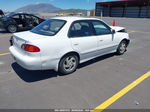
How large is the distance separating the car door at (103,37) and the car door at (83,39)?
213mm

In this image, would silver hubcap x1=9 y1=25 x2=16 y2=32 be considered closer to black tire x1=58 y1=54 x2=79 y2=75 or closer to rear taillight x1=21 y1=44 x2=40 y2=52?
rear taillight x1=21 y1=44 x2=40 y2=52

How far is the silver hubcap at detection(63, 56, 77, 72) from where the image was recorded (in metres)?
3.58

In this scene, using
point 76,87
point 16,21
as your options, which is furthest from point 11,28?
point 76,87

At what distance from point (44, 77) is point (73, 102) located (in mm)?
1313

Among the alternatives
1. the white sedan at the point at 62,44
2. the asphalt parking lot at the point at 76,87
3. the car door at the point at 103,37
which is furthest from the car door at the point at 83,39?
the asphalt parking lot at the point at 76,87

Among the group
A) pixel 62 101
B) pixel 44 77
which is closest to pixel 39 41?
pixel 44 77

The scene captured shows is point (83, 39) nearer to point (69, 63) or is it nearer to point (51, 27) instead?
point (69, 63)

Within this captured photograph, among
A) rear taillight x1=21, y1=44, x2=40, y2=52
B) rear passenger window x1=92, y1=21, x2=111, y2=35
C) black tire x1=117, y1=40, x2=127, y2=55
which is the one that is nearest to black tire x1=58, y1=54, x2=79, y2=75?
rear taillight x1=21, y1=44, x2=40, y2=52

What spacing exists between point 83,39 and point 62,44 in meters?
0.76

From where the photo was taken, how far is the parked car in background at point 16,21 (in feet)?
30.6

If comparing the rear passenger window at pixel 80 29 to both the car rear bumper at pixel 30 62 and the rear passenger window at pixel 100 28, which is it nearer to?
the rear passenger window at pixel 100 28

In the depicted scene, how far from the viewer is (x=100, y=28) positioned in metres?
4.43

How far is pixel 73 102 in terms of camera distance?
2590 millimetres

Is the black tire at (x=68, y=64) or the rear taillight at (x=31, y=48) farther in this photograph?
the black tire at (x=68, y=64)
